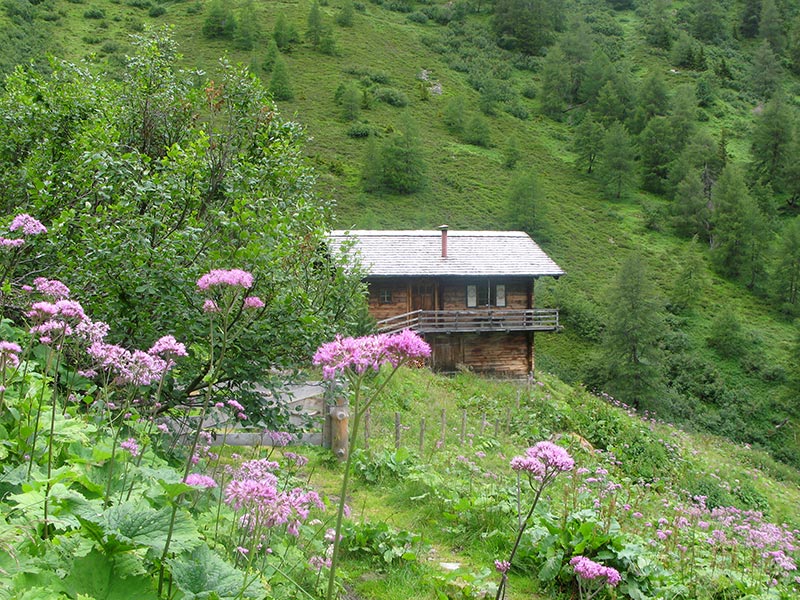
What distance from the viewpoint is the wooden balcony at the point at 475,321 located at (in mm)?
30734

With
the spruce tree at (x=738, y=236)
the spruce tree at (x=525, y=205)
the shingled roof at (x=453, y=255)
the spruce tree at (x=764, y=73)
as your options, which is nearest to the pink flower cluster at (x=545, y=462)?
the shingled roof at (x=453, y=255)

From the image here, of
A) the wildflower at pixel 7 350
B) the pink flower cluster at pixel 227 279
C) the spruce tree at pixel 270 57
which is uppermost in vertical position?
the pink flower cluster at pixel 227 279

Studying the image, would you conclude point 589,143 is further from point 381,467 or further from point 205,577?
point 205,577

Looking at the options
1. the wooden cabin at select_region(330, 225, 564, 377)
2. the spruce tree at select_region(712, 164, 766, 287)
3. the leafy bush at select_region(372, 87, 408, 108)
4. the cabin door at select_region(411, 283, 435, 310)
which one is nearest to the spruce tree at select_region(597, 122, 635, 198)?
the spruce tree at select_region(712, 164, 766, 287)

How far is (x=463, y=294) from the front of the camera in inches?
1298

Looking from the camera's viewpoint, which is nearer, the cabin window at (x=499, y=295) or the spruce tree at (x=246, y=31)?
the cabin window at (x=499, y=295)

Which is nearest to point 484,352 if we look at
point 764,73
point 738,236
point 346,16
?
point 738,236

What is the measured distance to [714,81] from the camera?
103 metres

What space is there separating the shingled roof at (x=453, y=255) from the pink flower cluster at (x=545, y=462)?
2728 centimetres

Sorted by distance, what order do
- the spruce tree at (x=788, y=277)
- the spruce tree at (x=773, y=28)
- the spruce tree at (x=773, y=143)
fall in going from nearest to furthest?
the spruce tree at (x=788, y=277) < the spruce tree at (x=773, y=143) < the spruce tree at (x=773, y=28)

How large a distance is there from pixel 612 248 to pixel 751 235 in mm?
16546

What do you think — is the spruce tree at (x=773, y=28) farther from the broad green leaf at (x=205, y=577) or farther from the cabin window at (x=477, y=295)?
the broad green leaf at (x=205, y=577)

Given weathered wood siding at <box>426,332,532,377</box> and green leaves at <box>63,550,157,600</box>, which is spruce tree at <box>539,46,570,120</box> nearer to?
weathered wood siding at <box>426,332,532,377</box>

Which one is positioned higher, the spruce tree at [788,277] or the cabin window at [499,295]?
the cabin window at [499,295]
